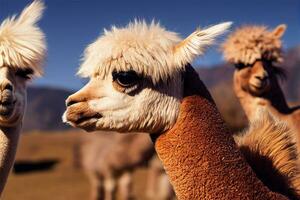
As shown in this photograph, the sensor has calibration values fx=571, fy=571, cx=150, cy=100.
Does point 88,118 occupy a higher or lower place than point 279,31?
lower

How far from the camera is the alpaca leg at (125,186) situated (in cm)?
1102

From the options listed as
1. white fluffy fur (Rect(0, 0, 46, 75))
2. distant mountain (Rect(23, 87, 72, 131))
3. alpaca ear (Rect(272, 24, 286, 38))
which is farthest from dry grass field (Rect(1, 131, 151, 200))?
distant mountain (Rect(23, 87, 72, 131))

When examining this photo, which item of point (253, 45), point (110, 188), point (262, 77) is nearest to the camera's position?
point (262, 77)

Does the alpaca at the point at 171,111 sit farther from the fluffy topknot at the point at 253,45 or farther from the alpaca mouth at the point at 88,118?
the fluffy topknot at the point at 253,45

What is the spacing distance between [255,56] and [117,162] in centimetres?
661

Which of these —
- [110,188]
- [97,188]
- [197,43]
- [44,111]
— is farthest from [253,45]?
[44,111]

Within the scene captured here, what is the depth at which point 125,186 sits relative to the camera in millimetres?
11250

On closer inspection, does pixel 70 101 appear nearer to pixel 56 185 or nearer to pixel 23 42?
pixel 23 42

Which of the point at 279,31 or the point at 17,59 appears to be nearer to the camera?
the point at 17,59

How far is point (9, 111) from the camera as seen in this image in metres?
3.63

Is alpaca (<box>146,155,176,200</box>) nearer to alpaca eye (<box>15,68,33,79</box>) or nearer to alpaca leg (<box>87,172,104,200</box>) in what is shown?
alpaca leg (<box>87,172,104,200</box>)

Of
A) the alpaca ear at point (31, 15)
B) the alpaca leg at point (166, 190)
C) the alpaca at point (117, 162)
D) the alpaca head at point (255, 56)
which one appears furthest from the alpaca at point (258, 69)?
the alpaca at point (117, 162)

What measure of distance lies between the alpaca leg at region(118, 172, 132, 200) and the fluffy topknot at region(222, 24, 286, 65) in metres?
6.16

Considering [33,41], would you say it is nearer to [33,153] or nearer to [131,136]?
[131,136]
